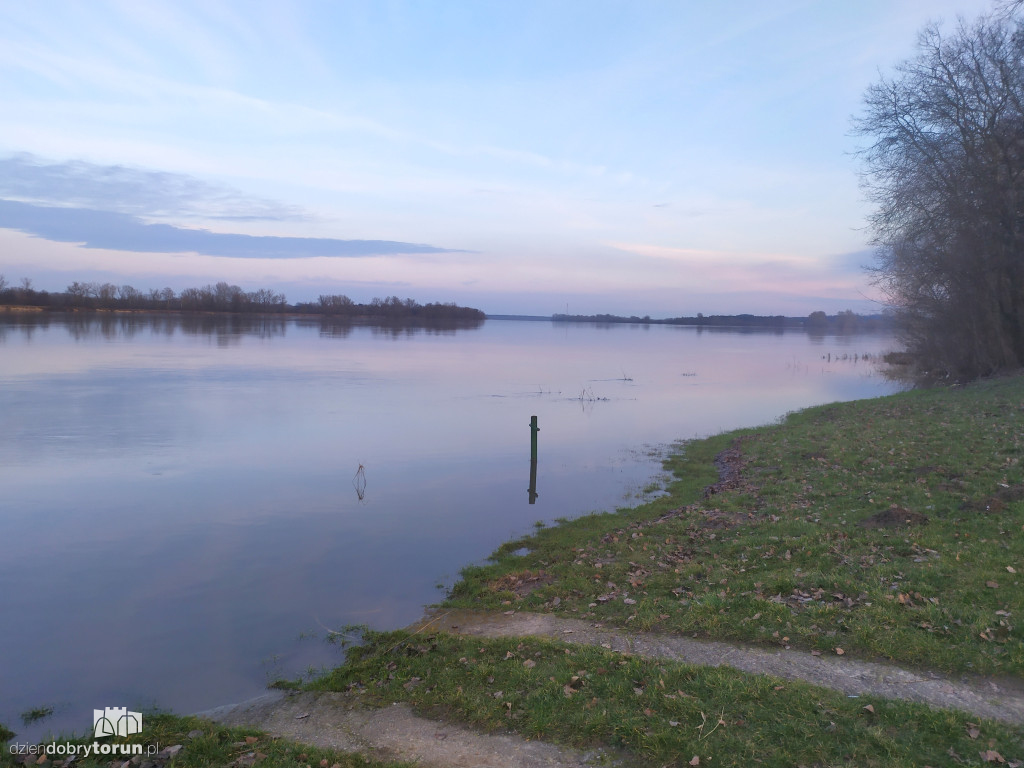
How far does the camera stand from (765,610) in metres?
7.93

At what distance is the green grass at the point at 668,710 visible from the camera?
5297mm

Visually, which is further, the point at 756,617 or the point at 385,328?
the point at 385,328

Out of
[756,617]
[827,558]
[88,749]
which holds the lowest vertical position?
[88,749]

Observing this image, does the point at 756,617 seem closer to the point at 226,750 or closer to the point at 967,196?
the point at 226,750

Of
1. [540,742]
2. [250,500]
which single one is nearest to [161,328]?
[250,500]

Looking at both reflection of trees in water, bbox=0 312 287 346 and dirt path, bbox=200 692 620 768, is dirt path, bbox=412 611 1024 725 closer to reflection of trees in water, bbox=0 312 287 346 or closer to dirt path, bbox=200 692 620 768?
dirt path, bbox=200 692 620 768

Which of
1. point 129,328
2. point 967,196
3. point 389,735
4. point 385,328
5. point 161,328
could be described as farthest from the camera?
point 385,328

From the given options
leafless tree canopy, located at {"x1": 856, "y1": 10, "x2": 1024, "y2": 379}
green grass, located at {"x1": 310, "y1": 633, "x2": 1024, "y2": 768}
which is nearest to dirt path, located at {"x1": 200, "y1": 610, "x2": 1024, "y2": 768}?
green grass, located at {"x1": 310, "y1": 633, "x2": 1024, "y2": 768}

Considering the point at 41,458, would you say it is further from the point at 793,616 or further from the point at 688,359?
the point at 688,359

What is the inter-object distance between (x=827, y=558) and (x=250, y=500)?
13.0 m

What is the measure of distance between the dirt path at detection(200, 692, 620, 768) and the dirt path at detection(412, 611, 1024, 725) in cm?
206

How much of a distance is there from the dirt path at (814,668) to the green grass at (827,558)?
0.26 meters

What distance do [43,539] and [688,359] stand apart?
2379 inches

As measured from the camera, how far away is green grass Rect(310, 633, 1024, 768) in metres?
5.30
